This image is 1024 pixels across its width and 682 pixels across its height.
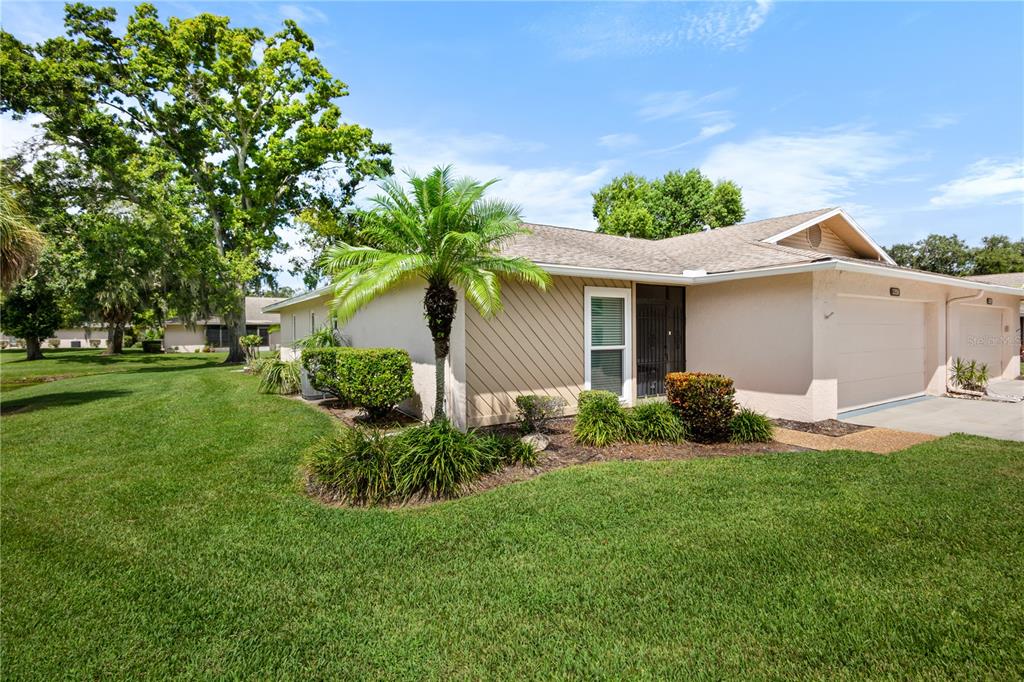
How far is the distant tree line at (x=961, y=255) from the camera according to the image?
39094 millimetres

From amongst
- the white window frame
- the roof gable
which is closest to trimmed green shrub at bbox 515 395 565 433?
the white window frame

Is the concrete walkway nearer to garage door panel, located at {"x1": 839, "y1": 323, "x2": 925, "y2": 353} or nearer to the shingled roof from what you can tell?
garage door panel, located at {"x1": 839, "y1": 323, "x2": 925, "y2": 353}

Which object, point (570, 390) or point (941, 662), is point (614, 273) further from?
point (941, 662)

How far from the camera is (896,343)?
11.3 m

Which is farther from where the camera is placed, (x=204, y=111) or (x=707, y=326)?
(x=204, y=111)

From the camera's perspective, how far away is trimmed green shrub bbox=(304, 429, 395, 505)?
17.6 ft

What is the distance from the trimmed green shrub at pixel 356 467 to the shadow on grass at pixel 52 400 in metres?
10.1

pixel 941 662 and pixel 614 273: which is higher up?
pixel 614 273

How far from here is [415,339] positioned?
959cm

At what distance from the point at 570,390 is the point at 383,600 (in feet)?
21.4

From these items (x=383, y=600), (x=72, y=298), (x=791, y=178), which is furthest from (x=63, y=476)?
(x=72, y=298)

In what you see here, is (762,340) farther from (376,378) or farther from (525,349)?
(376,378)

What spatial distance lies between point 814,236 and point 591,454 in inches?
404

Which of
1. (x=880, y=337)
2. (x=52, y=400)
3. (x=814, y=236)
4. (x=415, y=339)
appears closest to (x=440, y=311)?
(x=415, y=339)
